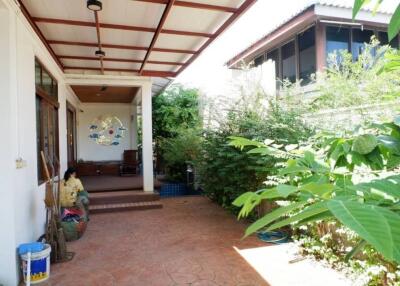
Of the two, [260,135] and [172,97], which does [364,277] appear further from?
[172,97]

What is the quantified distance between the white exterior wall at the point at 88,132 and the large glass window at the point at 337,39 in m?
7.15

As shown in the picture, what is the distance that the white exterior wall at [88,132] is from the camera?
11.2 metres

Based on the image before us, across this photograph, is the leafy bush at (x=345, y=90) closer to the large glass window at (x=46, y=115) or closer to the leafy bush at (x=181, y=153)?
the leafy bush at (x=181, y=153)

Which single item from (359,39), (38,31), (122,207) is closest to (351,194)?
(38,31)

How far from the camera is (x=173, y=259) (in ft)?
13.5

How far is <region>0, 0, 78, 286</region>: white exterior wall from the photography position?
10.9 feet

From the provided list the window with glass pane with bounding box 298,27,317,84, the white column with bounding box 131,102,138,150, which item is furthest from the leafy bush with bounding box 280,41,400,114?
the white column with bounding box 131,102,138,150

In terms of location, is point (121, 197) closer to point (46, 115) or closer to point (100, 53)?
point (46, 115)

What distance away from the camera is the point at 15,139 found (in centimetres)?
348

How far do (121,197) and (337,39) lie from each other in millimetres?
6658

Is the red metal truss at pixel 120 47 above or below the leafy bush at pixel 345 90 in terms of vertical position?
above

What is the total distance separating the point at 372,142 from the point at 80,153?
11.4m

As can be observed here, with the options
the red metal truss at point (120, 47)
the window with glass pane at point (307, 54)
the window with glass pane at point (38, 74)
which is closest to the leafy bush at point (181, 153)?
the red metal truss at point (120, 47)

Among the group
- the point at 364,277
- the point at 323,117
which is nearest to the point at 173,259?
the point at 364,277
